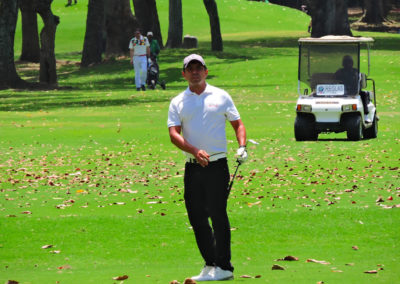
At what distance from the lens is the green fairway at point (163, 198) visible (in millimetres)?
9570

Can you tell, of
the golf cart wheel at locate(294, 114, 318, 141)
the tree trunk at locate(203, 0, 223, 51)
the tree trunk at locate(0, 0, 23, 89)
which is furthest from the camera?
A: the tree trunk at locate(203, 0, 223, 51)

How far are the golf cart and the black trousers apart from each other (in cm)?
1138

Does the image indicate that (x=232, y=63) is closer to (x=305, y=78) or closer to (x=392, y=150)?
(x=305, y=78)

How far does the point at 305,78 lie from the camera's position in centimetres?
2116

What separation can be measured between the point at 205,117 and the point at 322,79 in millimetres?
12584

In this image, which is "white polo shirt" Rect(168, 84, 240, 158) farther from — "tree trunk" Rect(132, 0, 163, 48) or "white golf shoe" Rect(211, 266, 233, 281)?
"tree trunk" Rect(132, 0, 163, 48)

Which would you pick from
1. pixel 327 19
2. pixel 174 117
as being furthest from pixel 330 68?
pixel 327 19

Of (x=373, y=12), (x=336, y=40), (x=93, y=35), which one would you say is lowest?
(x=93, y=35)

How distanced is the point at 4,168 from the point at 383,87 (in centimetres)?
1989

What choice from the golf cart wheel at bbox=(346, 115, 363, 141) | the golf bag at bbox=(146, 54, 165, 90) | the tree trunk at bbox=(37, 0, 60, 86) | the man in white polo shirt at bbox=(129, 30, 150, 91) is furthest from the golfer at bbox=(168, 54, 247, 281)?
the tree trunk at bbox=(37, 0, 60, 86)

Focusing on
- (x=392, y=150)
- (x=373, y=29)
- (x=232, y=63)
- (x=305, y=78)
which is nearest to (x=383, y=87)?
(x=232, y=63)

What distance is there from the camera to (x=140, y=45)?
33406 millimetres

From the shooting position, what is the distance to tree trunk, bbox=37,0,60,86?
36094 mm

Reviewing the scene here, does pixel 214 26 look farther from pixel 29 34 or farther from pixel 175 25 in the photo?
pixel 29 34
